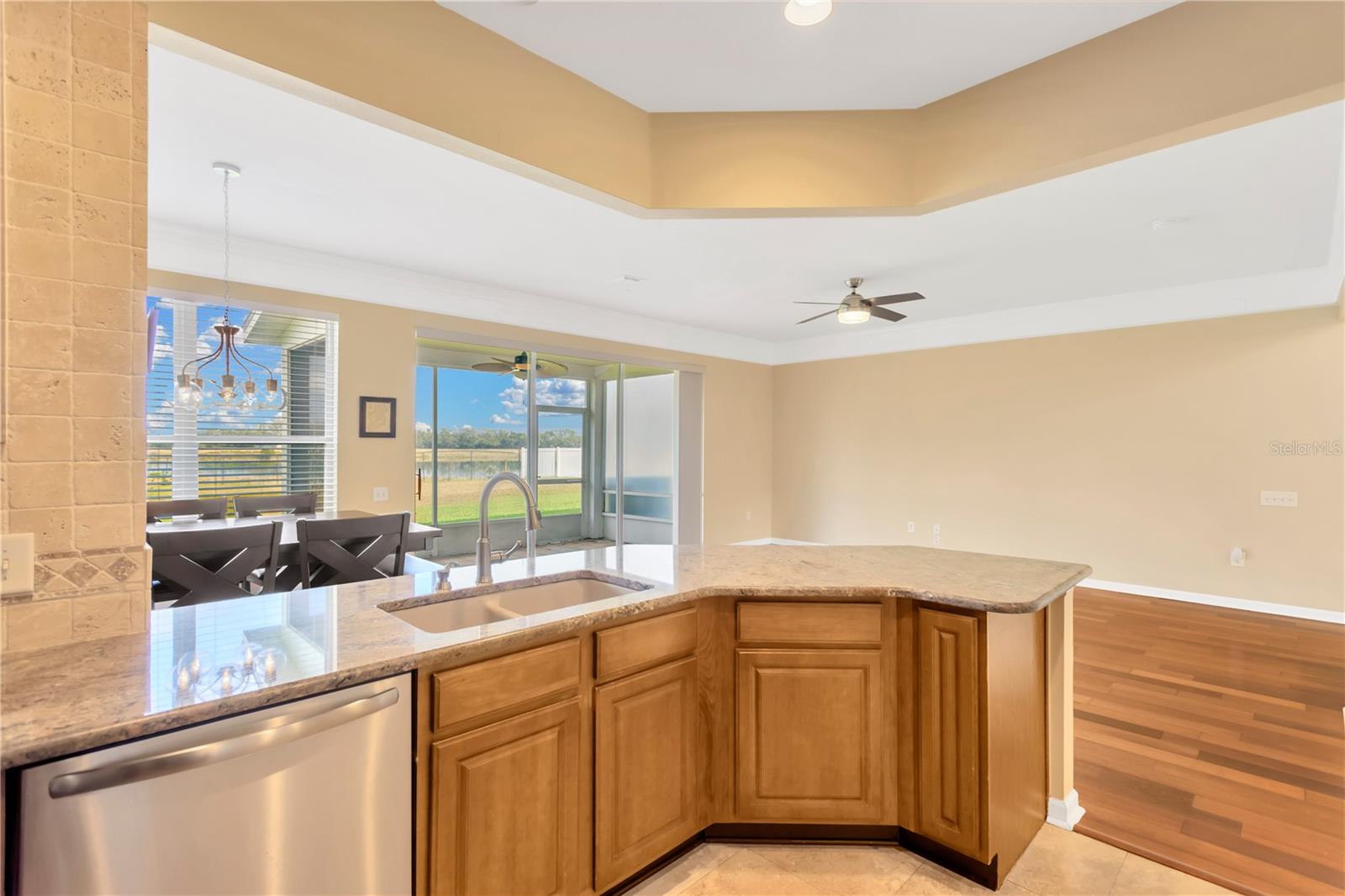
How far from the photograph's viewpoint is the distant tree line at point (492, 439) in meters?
5.28

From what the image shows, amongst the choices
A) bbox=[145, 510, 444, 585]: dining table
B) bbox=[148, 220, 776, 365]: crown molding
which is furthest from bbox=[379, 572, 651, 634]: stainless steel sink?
bbox=[148, 220, 776, 365]: crown molding

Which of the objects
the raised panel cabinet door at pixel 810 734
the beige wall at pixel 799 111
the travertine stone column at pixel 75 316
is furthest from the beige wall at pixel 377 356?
the raised panel cabinet door at pixel 810 734

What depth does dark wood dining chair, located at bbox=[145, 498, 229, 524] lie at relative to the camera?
12.0ft

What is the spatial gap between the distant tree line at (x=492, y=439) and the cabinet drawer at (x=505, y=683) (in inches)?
159

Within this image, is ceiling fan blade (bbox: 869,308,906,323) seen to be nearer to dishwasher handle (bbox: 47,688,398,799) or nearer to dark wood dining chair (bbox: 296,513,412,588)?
dark wood dining chair (bbox: 296,513,412,588)

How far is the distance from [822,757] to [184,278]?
4652mm

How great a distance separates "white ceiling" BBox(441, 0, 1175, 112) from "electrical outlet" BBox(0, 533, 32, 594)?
204 centimetres

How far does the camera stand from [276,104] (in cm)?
254

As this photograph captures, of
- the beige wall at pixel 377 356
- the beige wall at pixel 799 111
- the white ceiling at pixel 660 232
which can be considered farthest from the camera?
the beige wall at pixel 377 356

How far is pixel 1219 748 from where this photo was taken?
8.86ft

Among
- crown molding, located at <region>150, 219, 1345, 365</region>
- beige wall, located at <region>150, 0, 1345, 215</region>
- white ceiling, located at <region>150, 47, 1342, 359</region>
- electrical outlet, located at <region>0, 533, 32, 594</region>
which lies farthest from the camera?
crown molding, located at <region>150, 219, 1345, 365</region>

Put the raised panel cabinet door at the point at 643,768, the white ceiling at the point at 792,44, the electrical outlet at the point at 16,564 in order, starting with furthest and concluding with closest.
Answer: the white ceiling at the point at 792,44 < the raised panel cabinet door at the point at 643,768 < the electrical outlet at the point at 16,564

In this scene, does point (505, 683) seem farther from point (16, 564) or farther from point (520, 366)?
point (520, 366)

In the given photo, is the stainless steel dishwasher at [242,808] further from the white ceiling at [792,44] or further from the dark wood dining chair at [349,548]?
the white ceiling at [792,44]
